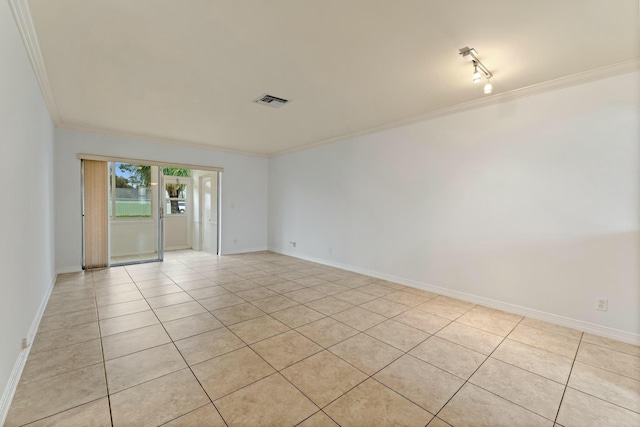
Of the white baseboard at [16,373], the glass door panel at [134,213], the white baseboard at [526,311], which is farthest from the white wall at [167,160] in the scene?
the white baseboard at [526,311]

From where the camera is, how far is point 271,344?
2.47 m

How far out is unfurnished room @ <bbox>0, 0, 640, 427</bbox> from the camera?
1839mm

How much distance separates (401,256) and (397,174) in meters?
1.34

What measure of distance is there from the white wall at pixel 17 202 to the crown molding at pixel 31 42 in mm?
66

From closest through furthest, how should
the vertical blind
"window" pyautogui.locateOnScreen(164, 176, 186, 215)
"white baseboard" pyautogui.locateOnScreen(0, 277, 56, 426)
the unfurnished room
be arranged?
"white baseboard" pyautogui.locateOnScreen(0, 277, 56, 426) → the unfurnished room → the vertical blind → "window" pyautogui.locateOnScreen(164, 176, 186, 215)

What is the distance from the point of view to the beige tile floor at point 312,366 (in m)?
1.67

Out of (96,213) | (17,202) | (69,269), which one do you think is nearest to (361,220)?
(17,202)

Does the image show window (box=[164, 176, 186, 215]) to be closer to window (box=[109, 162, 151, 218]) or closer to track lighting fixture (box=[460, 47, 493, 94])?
window (box=[109, 162, 151, 218])

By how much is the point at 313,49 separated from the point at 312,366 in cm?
267

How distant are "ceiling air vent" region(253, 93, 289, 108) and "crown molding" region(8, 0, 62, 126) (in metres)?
1.99

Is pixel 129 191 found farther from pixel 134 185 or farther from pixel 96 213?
pixel 96 213

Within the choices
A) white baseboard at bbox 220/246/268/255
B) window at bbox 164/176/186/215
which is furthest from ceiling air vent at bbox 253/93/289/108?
window at bbox 164/176/186/215

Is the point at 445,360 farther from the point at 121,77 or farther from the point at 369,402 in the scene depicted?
the point at 121,77

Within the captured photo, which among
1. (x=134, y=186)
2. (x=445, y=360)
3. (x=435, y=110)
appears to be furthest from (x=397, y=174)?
(x=134, y=186)
